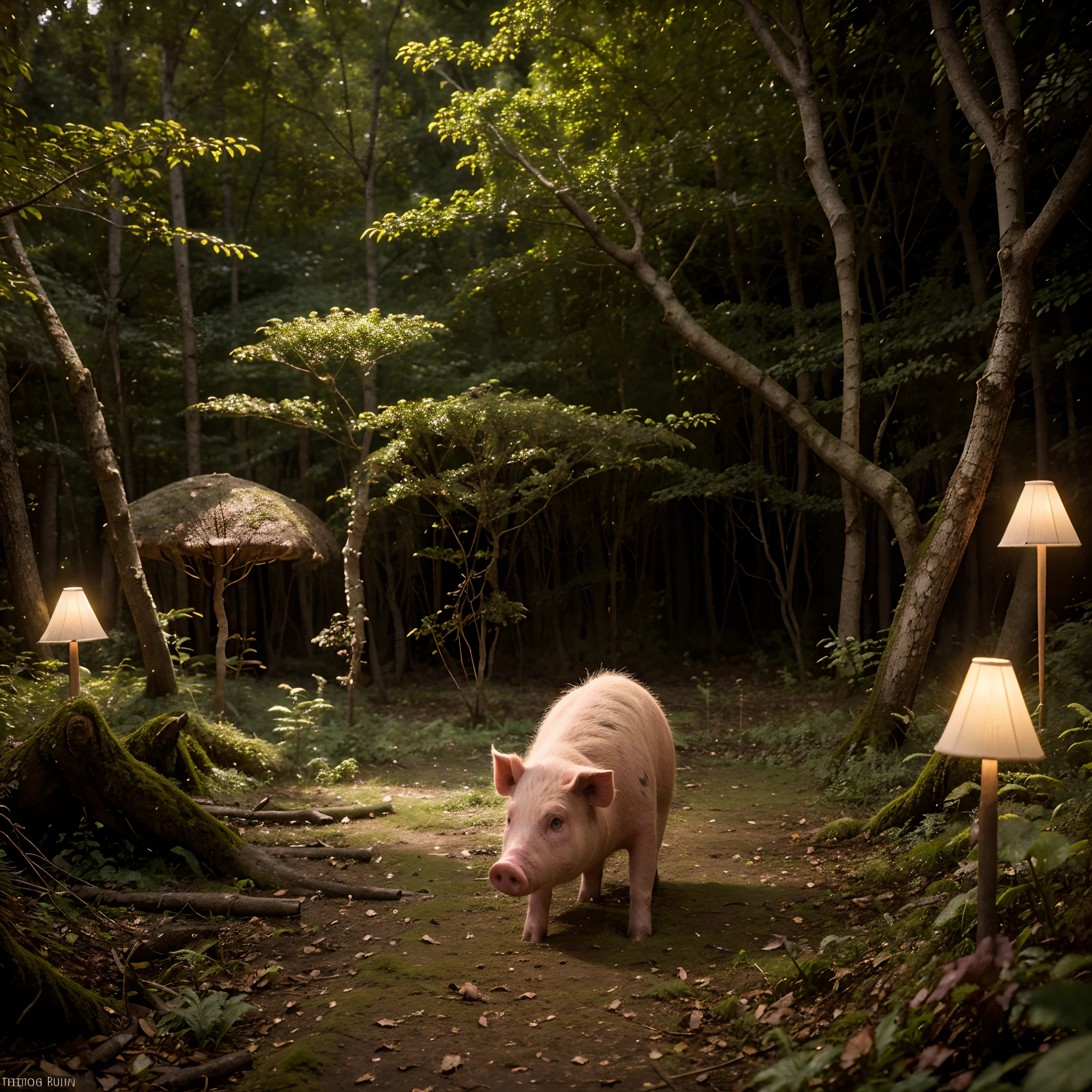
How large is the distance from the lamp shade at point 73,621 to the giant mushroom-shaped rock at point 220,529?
2.25 meters

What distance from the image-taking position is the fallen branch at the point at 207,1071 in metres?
2.59

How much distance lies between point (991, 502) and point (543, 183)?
6.50m

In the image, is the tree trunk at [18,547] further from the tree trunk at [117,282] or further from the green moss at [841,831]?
the green moss at [841,831]

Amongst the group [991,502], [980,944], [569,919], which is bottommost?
[569,919]

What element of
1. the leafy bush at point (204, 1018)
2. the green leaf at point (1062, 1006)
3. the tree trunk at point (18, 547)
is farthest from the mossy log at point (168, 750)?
the green leaf at point (1062, 1006)

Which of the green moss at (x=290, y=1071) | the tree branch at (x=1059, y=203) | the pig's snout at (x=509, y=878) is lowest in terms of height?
the green moss at (x=290, y=1071)

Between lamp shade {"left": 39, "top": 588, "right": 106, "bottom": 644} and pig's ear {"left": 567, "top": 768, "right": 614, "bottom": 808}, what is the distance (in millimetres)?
4128

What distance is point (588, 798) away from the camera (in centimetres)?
363

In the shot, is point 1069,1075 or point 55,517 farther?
point 55,517

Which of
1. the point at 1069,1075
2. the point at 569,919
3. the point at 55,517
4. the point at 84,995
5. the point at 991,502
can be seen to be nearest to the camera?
the point at 1069,1075

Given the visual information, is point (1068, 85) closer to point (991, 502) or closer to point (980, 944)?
point (991, 502)

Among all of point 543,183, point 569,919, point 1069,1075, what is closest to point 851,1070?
point 1069,1075

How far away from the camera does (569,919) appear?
4023mm

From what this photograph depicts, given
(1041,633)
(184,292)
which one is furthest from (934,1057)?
(184,292)
